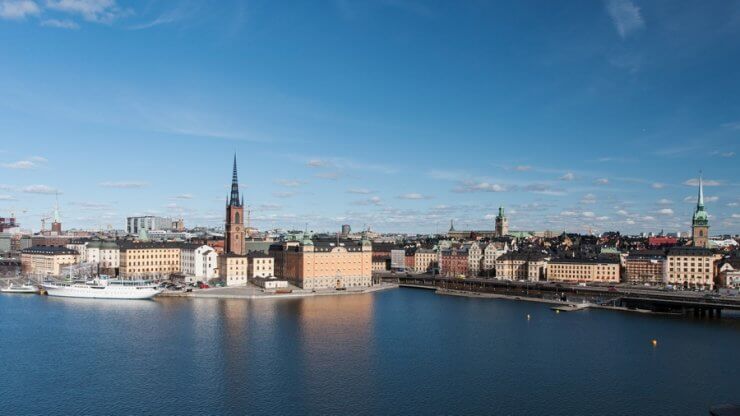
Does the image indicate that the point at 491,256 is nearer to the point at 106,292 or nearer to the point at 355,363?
the point at 106,292

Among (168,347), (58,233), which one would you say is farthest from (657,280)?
(58,233)

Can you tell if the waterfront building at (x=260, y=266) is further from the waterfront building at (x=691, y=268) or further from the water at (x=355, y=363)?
the waterfront building at (x=691, y=268)

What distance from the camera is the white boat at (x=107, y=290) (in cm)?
5653

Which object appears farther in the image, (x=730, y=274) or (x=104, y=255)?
(x=104, y=255)

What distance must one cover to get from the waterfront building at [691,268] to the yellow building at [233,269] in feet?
150

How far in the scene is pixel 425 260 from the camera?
9381 centimetres

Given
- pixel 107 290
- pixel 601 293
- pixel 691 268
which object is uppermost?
pixel 691 268

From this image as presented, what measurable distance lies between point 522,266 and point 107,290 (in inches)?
1858

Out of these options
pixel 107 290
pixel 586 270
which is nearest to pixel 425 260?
pixel 586 270

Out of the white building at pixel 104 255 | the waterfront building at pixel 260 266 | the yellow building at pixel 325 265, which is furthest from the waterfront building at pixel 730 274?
the white building at pixel 104 255

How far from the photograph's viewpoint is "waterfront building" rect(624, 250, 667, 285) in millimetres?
69625

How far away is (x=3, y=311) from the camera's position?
46688mm

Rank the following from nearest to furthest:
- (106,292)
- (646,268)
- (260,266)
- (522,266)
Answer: (106,292), (260,266), (646,268), (522,266)

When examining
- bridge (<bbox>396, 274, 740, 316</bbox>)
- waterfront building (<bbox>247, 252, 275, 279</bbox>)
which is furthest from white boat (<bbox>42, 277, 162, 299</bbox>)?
bridge (<bbox>396, 274, 740, 316</bbox>)
